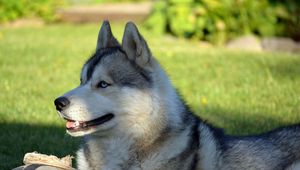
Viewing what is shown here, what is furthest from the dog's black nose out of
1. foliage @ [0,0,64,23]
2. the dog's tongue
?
foliage @ [0,0,64,23]

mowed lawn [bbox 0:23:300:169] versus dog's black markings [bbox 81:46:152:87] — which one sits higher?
dog's black markings [bbox 81:46:152:87]

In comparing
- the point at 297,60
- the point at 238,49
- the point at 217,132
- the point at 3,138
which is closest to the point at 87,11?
the point at 238,49

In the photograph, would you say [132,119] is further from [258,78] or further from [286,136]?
[258,78]

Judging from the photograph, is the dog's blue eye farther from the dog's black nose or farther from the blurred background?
the blurred background

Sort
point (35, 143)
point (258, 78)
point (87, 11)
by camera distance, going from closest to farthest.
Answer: point (35, 143), point (258, 78), point (87, 11)

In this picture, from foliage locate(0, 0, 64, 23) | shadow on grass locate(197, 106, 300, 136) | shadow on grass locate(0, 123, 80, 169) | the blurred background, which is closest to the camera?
shadow on grass locate(0, 123, 80, 169)

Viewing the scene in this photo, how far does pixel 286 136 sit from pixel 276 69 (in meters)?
5.64

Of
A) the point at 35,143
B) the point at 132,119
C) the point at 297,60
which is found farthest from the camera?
the point at 297,60

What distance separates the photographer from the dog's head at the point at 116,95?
173 inches

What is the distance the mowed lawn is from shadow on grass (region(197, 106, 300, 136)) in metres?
0.01

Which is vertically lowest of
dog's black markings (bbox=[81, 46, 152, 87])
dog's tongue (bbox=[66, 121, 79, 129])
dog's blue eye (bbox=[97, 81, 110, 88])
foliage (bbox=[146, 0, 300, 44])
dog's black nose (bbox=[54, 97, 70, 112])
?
foliage (bbox=[146, 0, 300, 44])

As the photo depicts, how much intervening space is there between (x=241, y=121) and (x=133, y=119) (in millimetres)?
3134

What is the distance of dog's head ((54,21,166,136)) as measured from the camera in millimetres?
4398

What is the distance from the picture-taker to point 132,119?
443 cm
